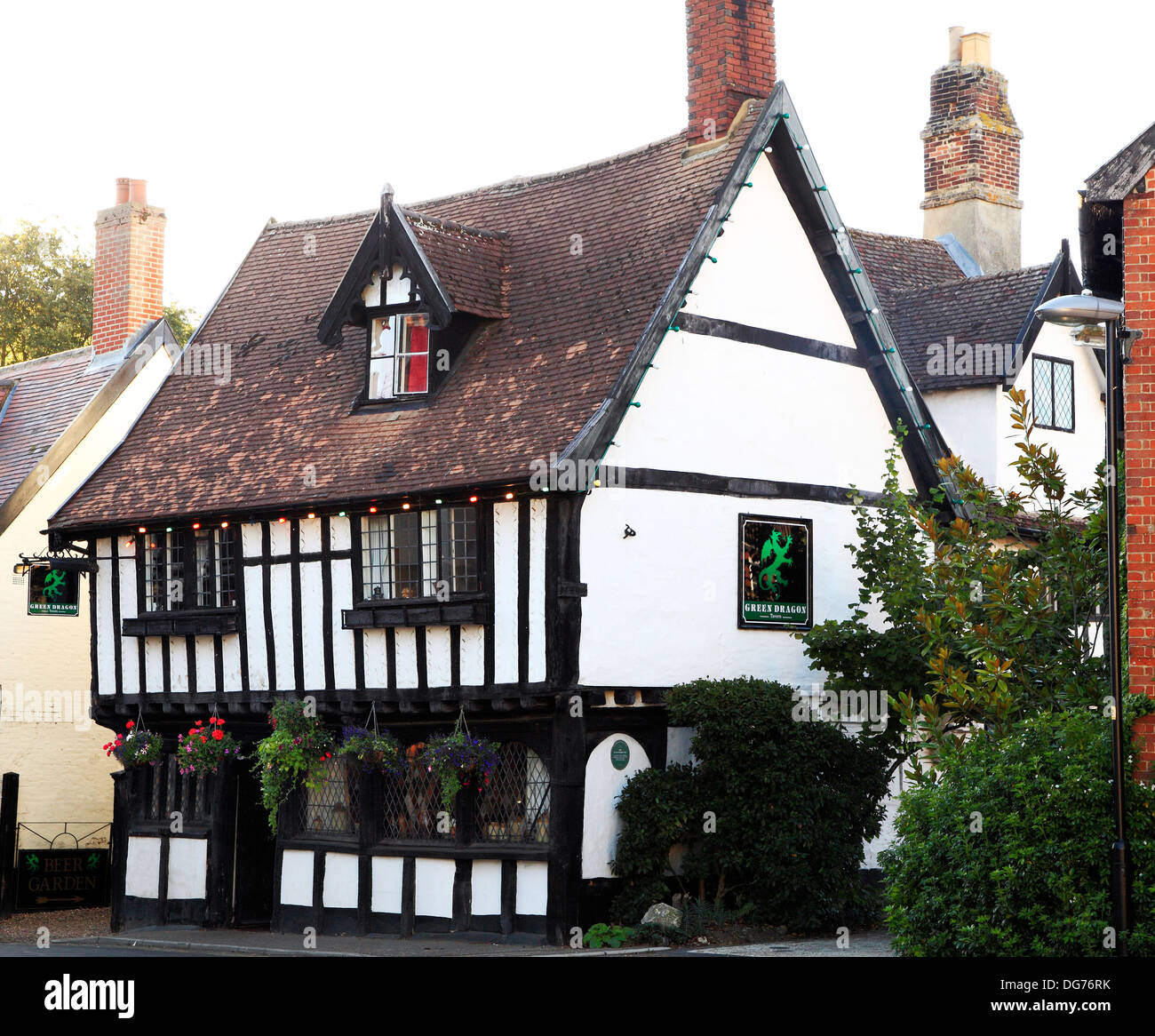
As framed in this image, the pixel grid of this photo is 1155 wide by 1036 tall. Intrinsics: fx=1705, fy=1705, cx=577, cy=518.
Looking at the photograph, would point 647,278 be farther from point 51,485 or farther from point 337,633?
point 51,485

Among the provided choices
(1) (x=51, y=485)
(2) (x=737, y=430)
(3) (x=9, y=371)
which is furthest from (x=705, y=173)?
(3) (x=9, y=371)

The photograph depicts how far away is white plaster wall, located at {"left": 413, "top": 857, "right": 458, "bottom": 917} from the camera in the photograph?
687 inches

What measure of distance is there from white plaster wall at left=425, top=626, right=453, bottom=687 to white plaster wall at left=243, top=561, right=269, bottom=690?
2636mm

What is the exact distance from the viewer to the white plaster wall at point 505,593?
16.9 meters

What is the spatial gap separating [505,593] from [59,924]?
945 centimetres

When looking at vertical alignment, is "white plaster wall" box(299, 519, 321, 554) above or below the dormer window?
below

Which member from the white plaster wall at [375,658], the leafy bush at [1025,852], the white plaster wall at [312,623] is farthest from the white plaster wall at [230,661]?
the leafy bush at [1025,852]

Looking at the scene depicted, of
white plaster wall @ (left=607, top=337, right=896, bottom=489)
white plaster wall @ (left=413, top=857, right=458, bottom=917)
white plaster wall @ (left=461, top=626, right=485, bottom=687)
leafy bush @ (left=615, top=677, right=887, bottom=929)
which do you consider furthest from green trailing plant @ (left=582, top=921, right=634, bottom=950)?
white plaster wall @ (left=607, top=337, right=896, bottom=489)

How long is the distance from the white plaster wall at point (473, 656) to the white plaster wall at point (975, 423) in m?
7.04

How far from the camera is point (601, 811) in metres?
16.8

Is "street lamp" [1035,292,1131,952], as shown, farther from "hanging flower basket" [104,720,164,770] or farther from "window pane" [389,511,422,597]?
"hanging flower basket" [104,720,164,770]

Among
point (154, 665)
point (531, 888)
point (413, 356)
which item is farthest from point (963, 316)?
point (154, 665)

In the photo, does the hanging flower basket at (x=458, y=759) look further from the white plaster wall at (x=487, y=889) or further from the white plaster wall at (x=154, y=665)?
the white plaster wall at (x=154, y=665)

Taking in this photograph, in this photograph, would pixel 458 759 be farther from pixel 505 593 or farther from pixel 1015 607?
pixel 1015 607
